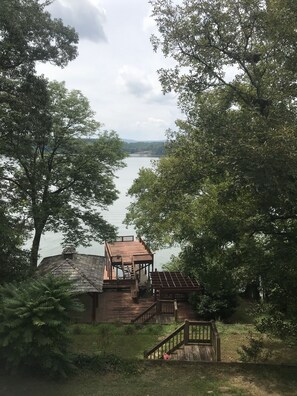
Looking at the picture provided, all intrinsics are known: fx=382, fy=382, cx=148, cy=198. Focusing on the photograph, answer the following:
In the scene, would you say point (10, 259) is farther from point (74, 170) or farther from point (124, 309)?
point (74, 170)

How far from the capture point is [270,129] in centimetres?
1034

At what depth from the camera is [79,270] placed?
2344 centimetres

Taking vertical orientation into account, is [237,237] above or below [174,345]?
above

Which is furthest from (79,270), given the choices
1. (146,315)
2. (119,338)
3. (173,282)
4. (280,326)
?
(280,326)

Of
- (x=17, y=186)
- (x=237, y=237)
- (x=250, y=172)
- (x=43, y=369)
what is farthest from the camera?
(x=17, y=186)

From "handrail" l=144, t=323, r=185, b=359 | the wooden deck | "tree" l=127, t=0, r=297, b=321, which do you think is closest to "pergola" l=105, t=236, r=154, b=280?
the wooden deck

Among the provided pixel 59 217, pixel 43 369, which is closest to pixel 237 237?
pixel 43 369

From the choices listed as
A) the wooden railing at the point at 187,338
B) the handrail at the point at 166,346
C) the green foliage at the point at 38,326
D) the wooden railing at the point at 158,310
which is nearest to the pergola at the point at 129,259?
the wooden railing at the point at 158,310

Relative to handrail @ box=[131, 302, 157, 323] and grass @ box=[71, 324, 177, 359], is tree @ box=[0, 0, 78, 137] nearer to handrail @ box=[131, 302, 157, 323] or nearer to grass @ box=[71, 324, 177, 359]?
grass @ box=[71, 324, 177, 359]

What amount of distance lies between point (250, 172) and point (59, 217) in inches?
692

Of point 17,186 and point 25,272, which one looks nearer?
point 25,272

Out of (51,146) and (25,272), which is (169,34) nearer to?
(25,272)

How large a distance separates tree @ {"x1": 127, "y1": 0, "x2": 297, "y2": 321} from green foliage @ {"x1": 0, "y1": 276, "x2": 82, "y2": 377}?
16.2 ft

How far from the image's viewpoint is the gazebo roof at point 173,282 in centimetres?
2306
